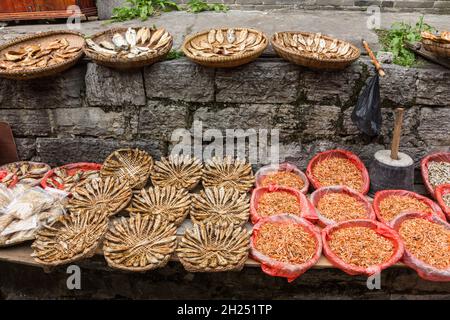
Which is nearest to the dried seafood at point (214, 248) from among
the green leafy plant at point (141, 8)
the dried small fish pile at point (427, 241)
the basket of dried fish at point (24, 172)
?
the dried small fish pile at point (427, 241)

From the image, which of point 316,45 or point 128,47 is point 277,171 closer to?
point 316,45

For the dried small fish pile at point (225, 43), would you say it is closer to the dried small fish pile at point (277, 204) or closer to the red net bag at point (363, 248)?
the dried small fish pile at point (277, 204)

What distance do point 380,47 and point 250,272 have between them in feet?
9.20

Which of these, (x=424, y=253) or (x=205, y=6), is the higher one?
(x=205, y=6)

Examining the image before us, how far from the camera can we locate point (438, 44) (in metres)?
3.35

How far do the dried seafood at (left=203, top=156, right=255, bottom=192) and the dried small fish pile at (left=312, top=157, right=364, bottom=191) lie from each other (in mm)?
734

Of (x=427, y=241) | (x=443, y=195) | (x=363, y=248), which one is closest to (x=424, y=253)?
(x=427, y=241)

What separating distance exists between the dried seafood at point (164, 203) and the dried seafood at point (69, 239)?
37cm

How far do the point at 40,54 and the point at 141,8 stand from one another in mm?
1893

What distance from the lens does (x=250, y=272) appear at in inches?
153

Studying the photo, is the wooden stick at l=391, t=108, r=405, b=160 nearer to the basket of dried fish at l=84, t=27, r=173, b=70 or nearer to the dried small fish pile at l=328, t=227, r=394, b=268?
the dried small fish pile at l=328, t=227, r=394, b=268

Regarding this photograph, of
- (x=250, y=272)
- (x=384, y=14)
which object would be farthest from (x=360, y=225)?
(x=384, y=14)

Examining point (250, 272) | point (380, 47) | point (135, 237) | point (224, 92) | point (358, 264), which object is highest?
point (380, 47)

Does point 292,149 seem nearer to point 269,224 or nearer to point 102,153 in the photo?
point 269,224
